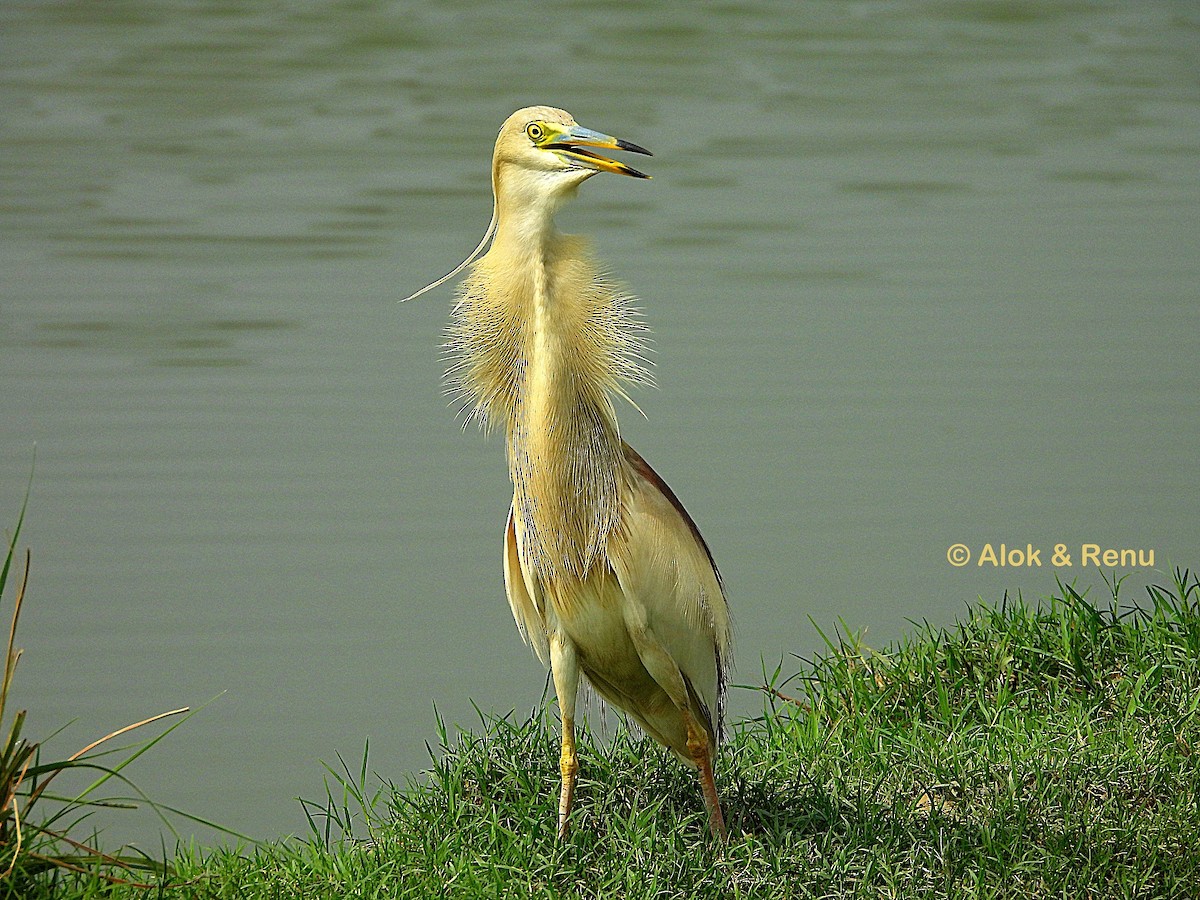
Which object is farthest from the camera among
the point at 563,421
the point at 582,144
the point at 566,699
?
the point at 566,699

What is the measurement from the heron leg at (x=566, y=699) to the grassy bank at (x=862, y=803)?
0.10 m

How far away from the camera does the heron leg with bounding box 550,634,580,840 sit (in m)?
2.70

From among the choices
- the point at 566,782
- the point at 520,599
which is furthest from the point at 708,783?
the point at 520,599

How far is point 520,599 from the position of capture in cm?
279

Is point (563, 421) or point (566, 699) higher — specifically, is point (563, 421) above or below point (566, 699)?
above

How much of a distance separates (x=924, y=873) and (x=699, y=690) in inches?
22.6

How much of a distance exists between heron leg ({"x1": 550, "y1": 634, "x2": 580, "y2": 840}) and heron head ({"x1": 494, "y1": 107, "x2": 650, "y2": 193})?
903 millimetres

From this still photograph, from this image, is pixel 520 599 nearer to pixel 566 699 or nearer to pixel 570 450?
pixel 566 699

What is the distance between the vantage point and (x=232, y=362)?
214 inches

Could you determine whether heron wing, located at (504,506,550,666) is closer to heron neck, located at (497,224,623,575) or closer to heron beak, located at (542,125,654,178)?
heron neck, located at (497,224,623,575)

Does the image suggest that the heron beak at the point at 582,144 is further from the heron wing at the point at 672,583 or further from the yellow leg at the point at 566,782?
the yellow leg at the point at 566,782

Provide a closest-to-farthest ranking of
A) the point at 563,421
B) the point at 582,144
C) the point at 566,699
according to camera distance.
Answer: the point at 582,144 < the point at 563,421 < the point at 566,699

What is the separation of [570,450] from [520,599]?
0.38 m

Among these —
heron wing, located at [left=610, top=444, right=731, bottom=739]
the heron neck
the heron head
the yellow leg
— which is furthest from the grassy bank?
the heron head
